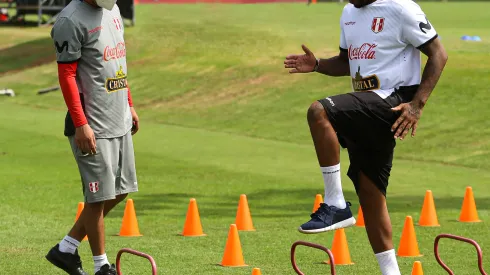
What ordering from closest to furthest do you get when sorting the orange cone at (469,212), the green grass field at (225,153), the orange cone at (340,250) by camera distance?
the orange cone at (340,250) < the green grass field at (225,153) < the orange cone at (469,212)

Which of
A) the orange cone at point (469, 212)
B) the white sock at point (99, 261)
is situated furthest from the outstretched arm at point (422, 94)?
the orange cone at point (469, 212)

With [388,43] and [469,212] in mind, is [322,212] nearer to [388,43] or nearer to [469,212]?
[388,43]

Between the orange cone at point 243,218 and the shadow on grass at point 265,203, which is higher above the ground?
the orange cone at point 243,218

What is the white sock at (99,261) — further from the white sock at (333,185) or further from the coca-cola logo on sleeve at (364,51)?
the coca-cola logo on sleeve at (364,51)

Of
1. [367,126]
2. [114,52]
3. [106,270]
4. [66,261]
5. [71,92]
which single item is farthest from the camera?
[66,261]

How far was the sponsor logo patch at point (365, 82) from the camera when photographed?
24.7 feet

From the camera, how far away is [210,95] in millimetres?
28484

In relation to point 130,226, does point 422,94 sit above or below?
above

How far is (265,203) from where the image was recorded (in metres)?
13.8

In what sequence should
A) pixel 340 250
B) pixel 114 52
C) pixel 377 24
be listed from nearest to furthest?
pixel 377 24
pixel 114 52
pixel 340 250

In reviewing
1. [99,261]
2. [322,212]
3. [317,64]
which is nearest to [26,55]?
[99,261]

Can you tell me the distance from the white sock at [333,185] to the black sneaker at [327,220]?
4 cm

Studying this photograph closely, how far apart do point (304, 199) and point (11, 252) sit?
492 centimetres

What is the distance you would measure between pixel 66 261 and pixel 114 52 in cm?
165
